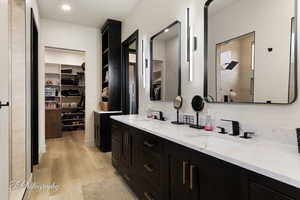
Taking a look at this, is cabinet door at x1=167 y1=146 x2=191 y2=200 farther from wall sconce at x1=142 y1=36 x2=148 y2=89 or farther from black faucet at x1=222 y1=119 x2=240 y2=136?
wall sconce at x1=142 y1=36 x2=148 y2=89

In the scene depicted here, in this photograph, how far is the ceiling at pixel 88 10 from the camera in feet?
10.6

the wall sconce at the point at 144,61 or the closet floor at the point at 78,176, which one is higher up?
the wall sconce at the point at 144,61

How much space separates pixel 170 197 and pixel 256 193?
0.76 m

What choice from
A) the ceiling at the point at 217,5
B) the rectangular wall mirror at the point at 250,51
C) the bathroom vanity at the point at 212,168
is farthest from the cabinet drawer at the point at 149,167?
the ceiling at the point at 217,5

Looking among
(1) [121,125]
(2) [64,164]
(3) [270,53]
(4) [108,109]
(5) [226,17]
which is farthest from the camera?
(4) [108,109]

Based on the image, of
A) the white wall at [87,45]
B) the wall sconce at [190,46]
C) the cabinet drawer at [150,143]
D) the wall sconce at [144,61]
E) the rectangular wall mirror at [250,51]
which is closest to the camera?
the rectangular wall mirror at [250,51]

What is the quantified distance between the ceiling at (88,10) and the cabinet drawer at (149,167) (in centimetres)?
281

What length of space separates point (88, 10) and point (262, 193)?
13.0 feet

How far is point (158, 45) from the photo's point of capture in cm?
265

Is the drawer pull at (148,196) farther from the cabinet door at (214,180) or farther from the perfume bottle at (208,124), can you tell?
the perfume bottle at (208,124)

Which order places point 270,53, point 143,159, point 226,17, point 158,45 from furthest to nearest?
point 158,45
point 143,159
point 226,17
point 270,53

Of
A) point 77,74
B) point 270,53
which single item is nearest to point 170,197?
point 270,53

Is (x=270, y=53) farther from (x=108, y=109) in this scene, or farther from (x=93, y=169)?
(x=108, y=109)

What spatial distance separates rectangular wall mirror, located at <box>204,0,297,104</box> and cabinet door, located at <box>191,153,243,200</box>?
25.5 inches
